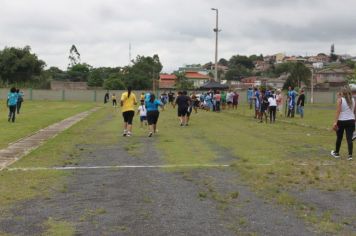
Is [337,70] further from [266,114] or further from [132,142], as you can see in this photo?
[132,142]

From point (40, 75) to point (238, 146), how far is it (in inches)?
3473

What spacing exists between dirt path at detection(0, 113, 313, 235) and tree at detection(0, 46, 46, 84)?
85.0 m

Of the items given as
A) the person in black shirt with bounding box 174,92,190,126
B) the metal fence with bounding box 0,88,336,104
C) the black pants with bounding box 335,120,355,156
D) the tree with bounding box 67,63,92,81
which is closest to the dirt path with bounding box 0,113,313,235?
the black pants with bounding box 335,120,355,156

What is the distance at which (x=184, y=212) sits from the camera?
7.15 metres

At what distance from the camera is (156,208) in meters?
7.41

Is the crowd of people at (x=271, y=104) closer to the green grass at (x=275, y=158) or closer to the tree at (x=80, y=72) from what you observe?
the green grass at (x=275, y=158)

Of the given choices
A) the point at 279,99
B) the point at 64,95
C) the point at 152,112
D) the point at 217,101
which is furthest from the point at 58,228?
the point at 64,95

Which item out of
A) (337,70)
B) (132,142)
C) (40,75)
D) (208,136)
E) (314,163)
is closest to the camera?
(314,163)

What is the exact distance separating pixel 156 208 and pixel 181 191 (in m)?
1.22

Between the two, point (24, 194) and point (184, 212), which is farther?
point (24, 194)

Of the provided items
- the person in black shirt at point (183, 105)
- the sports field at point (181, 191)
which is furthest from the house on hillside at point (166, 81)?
the sports field at point (181, 191)

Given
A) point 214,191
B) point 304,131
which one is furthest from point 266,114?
point 214,191

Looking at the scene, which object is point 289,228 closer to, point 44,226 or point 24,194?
point 44,226

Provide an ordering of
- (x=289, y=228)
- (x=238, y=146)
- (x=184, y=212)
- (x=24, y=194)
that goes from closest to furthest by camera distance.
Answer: (x=289, y=228), (x=184, y=212), (x=24, y=194), (x=238, y=146)
